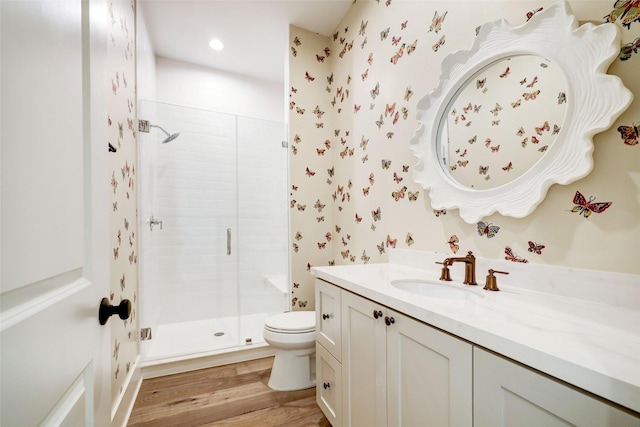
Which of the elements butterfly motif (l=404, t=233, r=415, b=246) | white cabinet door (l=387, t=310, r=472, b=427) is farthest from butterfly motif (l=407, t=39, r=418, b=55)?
white cabinet door (l=387, t=310, r=472, b=427)

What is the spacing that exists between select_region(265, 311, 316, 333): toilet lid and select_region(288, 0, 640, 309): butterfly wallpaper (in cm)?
31

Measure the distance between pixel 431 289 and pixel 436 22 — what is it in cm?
134

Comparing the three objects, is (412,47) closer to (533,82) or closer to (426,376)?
(533,82)

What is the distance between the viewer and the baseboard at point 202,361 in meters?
1.95

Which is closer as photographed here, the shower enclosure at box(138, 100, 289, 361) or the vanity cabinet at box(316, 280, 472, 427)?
the vanity cabinet at box(316, 280, 472, 427)

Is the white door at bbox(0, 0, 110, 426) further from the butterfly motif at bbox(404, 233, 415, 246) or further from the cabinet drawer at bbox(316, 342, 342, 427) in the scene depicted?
the butterfly motif at bbox(404, 233, 415, 246)

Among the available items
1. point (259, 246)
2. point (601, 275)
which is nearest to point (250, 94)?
point (259, 246)

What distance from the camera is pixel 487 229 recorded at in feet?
3.82

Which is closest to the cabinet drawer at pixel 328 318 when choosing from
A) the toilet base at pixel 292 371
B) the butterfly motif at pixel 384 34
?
the toilet base at pixel 292 371

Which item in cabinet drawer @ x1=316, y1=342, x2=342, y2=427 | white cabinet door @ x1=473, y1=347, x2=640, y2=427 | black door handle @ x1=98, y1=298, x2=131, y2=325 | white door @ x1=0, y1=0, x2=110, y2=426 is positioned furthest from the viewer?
cabinet drawer @ x1=316, y1=342, x2=342, y2=427

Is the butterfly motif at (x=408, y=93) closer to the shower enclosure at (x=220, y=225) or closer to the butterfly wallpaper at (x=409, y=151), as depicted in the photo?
the butterfly wallpaper at (x=409, y=151)

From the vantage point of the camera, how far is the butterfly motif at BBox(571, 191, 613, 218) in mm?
840

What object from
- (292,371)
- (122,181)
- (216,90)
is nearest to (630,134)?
(292,371)

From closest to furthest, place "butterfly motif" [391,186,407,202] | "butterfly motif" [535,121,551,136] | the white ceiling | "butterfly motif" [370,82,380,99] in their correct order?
"butterfly motif" [535,121,551,136], "butterfly motif" [391,186,407,202], "butterfly motif" [370,82,380,99], the white ceiling
